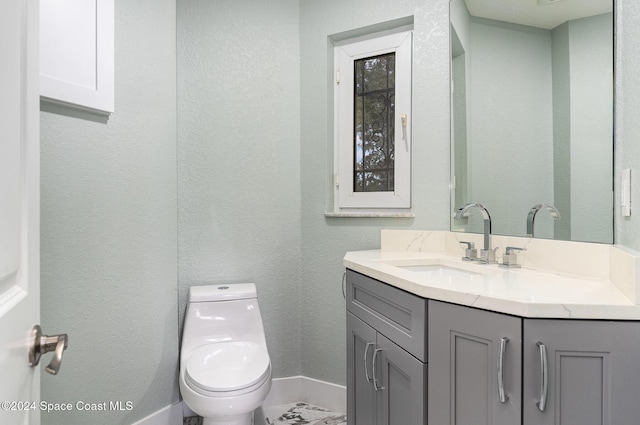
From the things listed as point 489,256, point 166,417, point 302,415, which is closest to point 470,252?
point 489,256

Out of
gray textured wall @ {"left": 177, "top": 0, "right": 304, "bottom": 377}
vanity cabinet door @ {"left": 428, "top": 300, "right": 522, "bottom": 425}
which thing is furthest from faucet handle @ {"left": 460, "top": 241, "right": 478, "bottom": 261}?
gray textured wall @ {"left": 177, "top": 0, "right": 304, "bottom": 377}

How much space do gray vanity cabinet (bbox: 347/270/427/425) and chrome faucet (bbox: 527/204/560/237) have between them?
2.08 ft

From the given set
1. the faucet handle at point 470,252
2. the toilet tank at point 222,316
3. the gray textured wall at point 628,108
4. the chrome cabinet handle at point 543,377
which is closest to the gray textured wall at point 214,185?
the gray textured wall at point 628,108

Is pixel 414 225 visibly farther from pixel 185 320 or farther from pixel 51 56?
pixel 51 56

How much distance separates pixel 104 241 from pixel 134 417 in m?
0.85

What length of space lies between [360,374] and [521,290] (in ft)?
2.71

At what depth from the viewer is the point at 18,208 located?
1.84 ft

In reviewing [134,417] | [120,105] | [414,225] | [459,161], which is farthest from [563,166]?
[134,417]

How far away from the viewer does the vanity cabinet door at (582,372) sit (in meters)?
0.86

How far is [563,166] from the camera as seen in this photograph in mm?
1350

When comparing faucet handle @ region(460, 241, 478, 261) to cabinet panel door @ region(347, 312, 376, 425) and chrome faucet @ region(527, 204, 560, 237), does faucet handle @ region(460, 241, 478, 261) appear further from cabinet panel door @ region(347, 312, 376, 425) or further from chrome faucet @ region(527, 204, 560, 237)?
cabinet panel door @ region(347, 312, 376, 425)

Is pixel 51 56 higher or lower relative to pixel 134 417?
higher

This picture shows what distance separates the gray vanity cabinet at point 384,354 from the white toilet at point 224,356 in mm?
408

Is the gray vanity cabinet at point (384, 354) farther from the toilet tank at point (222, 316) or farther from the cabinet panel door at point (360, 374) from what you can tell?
the toilet tank at point (222, 316)
